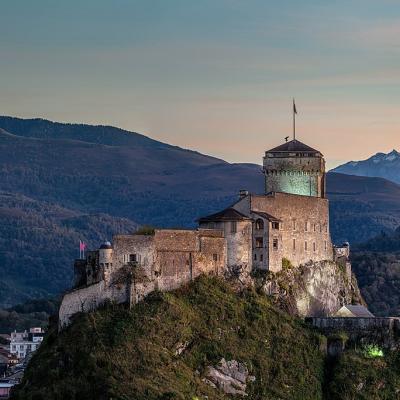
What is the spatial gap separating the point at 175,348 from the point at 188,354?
867mm

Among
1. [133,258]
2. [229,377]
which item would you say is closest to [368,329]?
[229,377]

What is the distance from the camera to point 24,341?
18625 cm

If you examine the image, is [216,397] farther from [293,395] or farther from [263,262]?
[263,262]

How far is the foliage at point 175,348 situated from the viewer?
88562mm

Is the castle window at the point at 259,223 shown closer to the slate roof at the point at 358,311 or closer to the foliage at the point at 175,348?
the foliage at the point at 175,348

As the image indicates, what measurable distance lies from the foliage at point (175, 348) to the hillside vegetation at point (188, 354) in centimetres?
6

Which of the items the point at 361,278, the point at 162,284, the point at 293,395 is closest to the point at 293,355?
the point at 293,395

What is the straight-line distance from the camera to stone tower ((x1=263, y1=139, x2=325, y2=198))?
370 feet

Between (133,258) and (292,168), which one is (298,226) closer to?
(292,168)

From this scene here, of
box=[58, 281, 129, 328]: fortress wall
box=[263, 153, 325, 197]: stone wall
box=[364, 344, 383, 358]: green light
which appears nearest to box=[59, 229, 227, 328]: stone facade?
box=[58, 281, 129, 328]: fortress wall

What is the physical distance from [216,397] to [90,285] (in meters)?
10.5

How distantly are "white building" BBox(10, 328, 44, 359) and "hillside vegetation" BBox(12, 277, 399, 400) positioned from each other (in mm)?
83701

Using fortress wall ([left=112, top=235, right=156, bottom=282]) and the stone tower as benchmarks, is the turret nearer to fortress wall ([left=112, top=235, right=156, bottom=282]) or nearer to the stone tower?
fortress wall ([left=112, top=235, right=156, bottom=282])

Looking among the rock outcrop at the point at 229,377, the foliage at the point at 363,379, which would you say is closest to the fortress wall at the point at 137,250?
the rock outcrop at the point at 229,377
